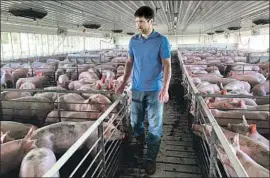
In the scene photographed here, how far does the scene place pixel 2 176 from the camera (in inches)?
90.1

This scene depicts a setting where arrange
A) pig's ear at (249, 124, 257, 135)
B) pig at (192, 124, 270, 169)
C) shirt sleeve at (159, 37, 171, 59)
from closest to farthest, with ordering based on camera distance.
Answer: pig at (192, 124, 270, 169) < pig's ear at (249, 124, 257, 135) < shirt sleeve at (159, 37, 171, 59)

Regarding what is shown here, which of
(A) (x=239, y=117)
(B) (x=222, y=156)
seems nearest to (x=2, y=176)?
(B) (x=222, y=156)

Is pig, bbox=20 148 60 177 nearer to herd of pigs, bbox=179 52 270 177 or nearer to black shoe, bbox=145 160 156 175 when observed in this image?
black shoe, bbox=145 160 156 175

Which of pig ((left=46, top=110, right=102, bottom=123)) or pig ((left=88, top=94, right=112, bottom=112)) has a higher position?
pig ((left=88, top=94, right=112, bottom=112))

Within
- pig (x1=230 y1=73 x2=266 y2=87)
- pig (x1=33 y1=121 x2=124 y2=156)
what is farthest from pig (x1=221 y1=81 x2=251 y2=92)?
pig (x1=33 y1=121 x2=124 y2=156)

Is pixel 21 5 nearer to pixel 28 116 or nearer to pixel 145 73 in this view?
pixel 28 116

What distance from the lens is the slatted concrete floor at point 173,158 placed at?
2787 millimetres

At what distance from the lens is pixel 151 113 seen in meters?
2.70

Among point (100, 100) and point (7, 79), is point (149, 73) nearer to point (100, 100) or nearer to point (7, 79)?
point (100, 100)

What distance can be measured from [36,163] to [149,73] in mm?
1333

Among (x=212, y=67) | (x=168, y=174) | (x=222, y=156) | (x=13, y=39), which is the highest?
(x=13, y=39)

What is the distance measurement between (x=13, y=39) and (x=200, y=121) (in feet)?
32.2

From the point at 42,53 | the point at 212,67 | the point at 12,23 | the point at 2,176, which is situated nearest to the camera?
the point at 2,176

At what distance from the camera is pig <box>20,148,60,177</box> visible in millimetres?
1820
